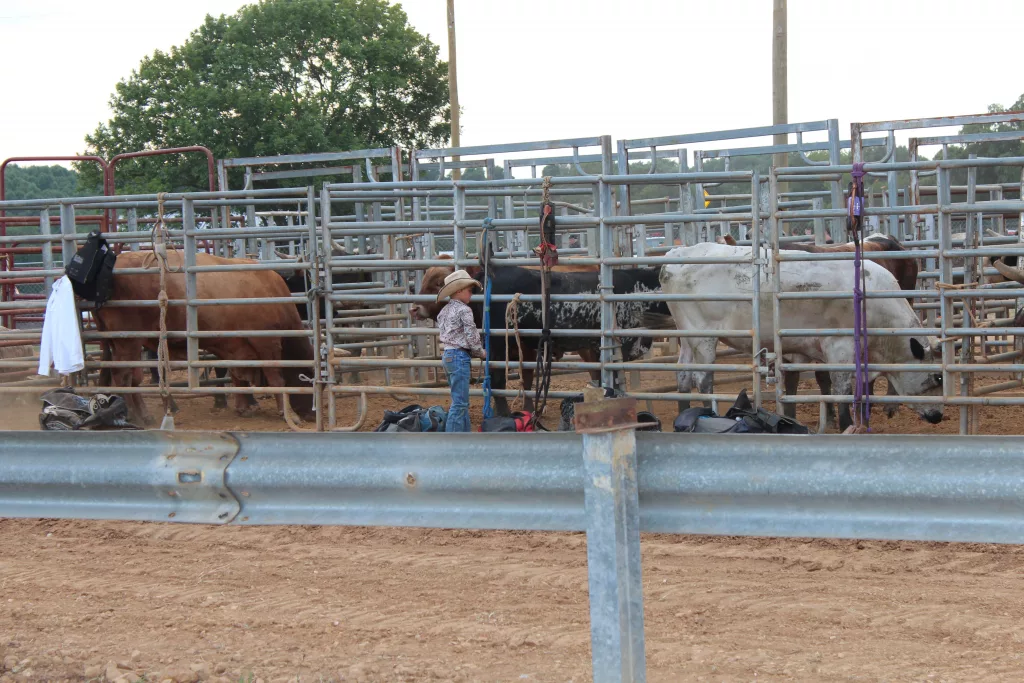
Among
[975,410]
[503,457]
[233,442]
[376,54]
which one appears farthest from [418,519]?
[376,54]

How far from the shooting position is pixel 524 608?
4809mm

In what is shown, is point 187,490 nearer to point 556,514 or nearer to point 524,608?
point 556,514

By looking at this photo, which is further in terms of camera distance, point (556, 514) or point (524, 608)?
point (524, 608)

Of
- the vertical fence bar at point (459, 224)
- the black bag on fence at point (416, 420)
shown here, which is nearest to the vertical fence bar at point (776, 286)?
the vertical fence bar at point (459, 224)

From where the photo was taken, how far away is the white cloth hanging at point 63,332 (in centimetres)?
963

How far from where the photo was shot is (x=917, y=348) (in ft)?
28.9

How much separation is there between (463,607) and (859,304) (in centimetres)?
472

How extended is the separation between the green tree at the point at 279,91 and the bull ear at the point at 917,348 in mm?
23393

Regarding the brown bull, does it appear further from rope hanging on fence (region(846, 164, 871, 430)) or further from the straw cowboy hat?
rope hanging on fence (region(846, 164, 871, 430))

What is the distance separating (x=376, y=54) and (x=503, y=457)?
30.9 meters

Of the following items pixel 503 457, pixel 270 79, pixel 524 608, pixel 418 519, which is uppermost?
pixel 270 79

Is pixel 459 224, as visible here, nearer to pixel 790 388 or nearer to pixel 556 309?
pixel 556 309

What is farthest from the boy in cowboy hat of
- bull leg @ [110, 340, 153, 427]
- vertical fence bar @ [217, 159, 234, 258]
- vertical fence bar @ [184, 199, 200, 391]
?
vertical fence bar @ [217, 159, 234, 258]

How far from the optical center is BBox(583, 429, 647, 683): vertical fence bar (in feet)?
8.91
